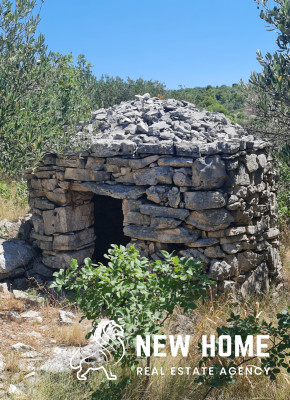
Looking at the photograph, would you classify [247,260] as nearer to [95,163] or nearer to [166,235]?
[166,235]

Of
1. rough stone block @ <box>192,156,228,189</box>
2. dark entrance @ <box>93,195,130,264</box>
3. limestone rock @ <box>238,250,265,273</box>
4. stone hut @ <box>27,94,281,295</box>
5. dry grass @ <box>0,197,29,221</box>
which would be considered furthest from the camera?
dry grass @ <box>0,197,29,221</box>

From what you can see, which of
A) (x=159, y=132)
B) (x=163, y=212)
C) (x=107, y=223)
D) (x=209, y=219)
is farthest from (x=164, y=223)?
(x=107, y=223)

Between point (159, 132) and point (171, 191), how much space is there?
959 millimetres

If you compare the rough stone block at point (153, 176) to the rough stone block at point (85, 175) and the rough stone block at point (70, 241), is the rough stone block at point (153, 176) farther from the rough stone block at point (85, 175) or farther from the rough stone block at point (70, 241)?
the rough stone block at point (70, 241)

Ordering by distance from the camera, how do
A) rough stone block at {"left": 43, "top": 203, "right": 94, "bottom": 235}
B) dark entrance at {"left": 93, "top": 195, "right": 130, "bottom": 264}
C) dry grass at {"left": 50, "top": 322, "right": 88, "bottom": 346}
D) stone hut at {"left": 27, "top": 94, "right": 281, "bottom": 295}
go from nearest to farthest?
dry grass at {"left": 50, "top": 322, "right": 88, "bottom": 346} < stone hut at {"left": 27, "top": 94, "right": 281, "bottom": 295} < rough stone block at {"left": 43, "top": 203, "right": 94, "bottom": 235} < dark entrance at {"left": 93, "top": 195, "right": 130, "bottom": 264}

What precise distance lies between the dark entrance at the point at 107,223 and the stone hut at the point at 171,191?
4.18ft

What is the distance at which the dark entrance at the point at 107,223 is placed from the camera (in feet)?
27.9

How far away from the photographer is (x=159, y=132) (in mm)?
6223

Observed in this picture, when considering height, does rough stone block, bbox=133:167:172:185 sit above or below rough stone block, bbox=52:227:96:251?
above

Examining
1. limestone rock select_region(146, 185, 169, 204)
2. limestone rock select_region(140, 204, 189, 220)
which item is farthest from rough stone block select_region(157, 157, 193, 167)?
limestone rock select_region(140, 204, 189, 220)

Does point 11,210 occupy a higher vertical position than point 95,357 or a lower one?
higher

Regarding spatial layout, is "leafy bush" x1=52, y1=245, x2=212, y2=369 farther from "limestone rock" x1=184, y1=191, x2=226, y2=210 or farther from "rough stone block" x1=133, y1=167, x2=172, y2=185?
"rough stone block" x1=133, y1=167, x2=172, y2=185

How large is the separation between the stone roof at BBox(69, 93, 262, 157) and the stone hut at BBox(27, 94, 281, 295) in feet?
0.05

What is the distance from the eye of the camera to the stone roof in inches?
227
